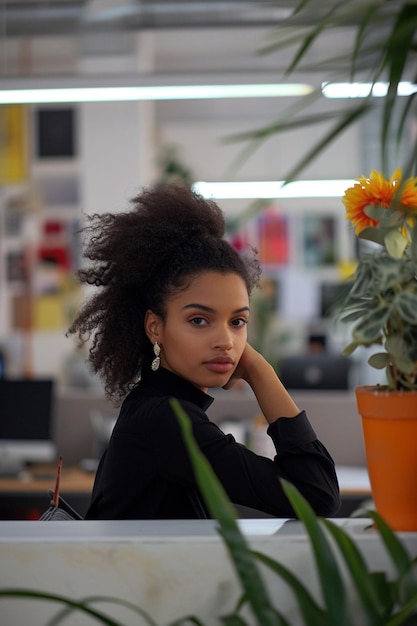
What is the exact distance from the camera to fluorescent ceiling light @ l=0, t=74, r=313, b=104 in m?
4.13

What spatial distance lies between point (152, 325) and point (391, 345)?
0.42m

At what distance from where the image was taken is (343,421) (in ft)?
14.2

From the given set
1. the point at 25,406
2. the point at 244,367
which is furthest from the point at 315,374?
the point at 244,367

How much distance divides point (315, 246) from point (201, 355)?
771 cm

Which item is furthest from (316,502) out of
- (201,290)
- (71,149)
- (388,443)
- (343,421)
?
(71,149)

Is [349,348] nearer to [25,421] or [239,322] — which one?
[239,322]

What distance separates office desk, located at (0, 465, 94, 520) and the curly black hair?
8.78ft

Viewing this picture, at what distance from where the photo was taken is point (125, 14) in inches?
215

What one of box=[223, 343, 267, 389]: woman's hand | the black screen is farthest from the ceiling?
box=[223, 343, 267, 389]: woman's hand

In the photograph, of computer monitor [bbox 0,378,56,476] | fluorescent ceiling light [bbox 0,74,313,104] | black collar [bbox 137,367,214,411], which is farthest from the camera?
computer monitor [bbox 0,378,56,476]

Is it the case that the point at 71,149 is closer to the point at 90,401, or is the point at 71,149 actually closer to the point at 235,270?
the point at 90,401

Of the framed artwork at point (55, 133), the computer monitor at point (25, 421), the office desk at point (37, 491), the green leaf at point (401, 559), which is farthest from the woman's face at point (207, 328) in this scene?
the framed artwork at point (55, 133)

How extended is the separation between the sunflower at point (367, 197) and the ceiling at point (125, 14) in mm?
4347

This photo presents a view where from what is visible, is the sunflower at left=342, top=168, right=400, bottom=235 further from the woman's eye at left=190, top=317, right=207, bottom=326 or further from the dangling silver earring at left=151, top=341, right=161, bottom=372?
the dangling silver earring at left=151, top=341, right=161, bottom=372
